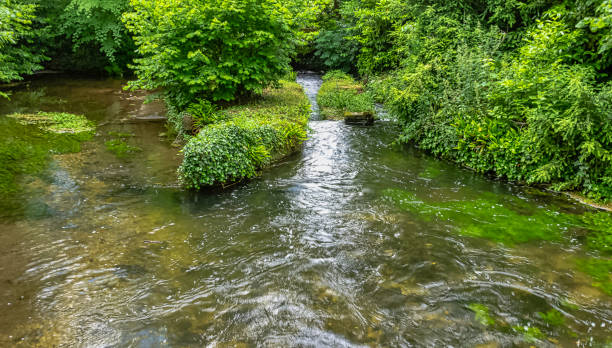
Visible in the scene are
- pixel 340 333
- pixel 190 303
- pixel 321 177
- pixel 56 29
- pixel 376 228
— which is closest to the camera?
pixel 340 333

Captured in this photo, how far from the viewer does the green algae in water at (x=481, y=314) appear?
4242 millimetres

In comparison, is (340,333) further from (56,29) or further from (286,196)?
(56,29)

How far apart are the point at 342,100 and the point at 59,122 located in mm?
10929

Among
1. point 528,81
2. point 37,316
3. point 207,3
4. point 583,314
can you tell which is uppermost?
point 207,3

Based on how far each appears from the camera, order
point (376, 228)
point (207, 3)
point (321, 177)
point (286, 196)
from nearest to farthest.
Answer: point (376, 228) → point (286, 196) → point (321, 177) → point (207, 3)

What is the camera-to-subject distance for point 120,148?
10.3 metres

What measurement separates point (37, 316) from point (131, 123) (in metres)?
10.3

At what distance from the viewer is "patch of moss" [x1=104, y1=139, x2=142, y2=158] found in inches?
389

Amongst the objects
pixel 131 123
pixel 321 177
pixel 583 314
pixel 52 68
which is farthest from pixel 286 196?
pixel 52 68

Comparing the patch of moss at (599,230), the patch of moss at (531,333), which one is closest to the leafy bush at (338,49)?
the patch of moss at (599,230)

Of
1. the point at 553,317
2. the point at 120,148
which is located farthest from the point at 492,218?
the point at 120,148

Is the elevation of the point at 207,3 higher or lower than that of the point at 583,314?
higher

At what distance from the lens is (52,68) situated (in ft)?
80.2

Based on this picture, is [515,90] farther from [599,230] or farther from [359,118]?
[359,118]
